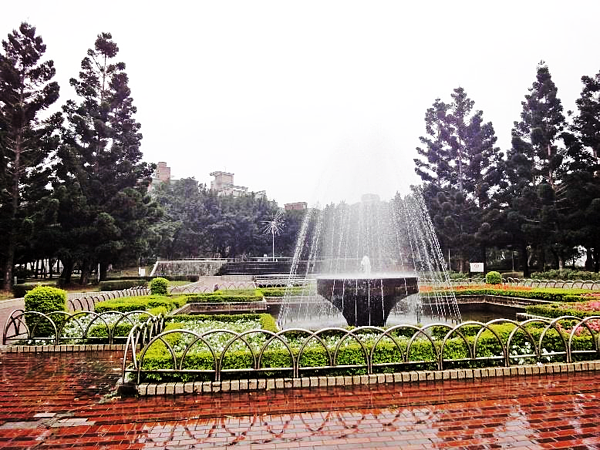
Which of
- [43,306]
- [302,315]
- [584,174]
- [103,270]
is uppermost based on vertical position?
[584,174]

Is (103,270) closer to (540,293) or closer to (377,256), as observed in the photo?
(377,256)

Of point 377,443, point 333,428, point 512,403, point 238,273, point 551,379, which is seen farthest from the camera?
point 238,273

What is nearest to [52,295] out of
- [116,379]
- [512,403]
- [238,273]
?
[116,379]

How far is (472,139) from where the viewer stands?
110 feet

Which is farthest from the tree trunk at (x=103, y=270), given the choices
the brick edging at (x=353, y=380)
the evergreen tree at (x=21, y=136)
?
the brick edging at (x=353, y=380)

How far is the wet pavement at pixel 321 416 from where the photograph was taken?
12.1 feet

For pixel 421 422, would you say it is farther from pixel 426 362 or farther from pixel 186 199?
pixel 186 199

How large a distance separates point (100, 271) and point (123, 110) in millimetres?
11713

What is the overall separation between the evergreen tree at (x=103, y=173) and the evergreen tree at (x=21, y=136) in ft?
4.46

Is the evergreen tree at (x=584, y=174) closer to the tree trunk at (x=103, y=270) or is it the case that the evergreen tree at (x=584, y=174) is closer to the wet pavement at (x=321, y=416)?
the wet pavement at (x=321, y=416)

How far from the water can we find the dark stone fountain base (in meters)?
0.04

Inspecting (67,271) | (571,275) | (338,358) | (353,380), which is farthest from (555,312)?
(67,271)

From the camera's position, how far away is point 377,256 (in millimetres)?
38406

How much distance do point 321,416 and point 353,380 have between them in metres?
1.18
